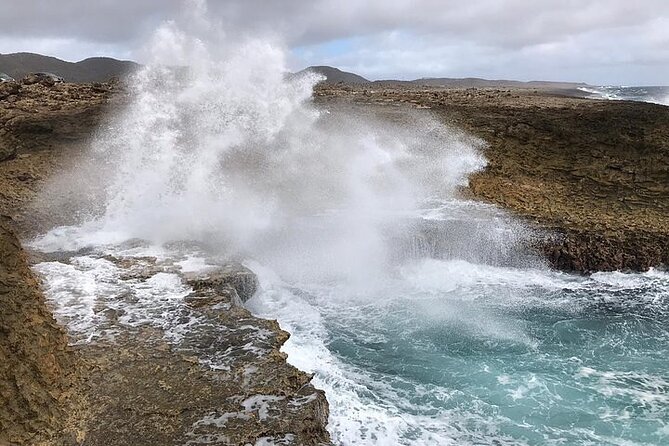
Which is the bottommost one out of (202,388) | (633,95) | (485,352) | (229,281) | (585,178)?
(485,352)

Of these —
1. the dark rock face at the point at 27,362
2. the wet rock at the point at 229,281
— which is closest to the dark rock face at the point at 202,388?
the dark rock face at the point at 27,362

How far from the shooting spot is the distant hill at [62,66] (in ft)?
226

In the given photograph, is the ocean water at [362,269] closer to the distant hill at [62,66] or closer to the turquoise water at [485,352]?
the turquoise water at [485,352]

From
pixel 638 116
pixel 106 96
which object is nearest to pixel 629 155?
pixel 638 116

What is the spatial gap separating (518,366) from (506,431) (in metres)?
1.70

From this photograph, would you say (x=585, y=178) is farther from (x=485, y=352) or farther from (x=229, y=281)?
(x=229, y=281)

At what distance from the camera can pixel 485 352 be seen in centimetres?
838

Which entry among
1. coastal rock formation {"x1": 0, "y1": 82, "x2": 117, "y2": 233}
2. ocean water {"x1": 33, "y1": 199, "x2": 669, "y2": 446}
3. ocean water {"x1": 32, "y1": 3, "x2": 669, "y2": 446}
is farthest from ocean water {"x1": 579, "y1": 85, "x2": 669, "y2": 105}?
coastal rock formation {"x1": 0, "y1": 82, "x2": 117, "y2": 233}

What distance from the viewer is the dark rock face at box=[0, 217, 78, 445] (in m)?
4.70

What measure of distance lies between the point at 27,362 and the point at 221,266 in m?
4.24

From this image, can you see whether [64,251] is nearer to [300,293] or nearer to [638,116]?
[300,293]

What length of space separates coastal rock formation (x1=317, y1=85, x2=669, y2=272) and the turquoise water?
27.2 inches

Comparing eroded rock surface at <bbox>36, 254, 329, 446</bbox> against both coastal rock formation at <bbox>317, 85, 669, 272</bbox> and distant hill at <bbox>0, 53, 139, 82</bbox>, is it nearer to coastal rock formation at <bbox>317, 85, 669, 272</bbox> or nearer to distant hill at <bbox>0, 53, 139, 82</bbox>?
coastal rock formation at <bbox>317, 85, 669, 272</bbox>

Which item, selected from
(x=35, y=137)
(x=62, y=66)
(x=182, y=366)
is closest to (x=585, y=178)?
(x=182, y=366)
